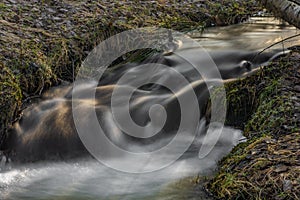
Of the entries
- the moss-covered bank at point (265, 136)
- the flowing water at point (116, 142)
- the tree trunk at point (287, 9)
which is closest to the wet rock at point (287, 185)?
the moss-covered bank at point (265, 136)

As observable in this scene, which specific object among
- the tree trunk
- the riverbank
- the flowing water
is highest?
the tree trunk

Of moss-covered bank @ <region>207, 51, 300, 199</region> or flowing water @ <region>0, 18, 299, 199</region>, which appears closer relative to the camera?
moss-covered bank @ <region>207, 51, 300, 199</region>

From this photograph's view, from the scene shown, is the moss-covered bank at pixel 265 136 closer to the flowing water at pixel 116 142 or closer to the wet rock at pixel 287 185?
the wet rock at pixel 287 185

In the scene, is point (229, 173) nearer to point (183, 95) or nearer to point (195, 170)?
point (195, 170)

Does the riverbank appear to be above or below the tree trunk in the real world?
below

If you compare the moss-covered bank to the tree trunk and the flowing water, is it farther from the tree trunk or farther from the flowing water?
the tree trunk

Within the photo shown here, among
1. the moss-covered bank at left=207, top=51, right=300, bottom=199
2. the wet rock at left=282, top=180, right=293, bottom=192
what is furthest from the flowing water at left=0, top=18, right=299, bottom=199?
the wet rock at left=282, top=180, right=293, bottom=192

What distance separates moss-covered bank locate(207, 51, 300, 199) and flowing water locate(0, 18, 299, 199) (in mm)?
312

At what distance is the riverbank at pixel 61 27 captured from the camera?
680 cm

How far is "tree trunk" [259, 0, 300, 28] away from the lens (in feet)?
19.5

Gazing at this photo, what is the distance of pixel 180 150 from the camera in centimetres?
595

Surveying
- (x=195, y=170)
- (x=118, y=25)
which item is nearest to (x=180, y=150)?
(x=195, y=170)

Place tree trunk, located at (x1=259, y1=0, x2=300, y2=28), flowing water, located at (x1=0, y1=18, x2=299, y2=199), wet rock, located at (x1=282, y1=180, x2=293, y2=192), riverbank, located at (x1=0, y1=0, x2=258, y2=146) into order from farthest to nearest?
riverbank, located at (x1=0, y1=0, x2=258, y2=146)
tree trunk, located at (x1=259, y1=0, x2=300, y2=28)
flowing water, located at (x1=0, y1=18, x2=299, y2=199)
wet rock, located at (x1=282, y1=180, x2=293, y2=192)

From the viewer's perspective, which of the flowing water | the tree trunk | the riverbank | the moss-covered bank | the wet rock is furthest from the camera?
the riverbank
